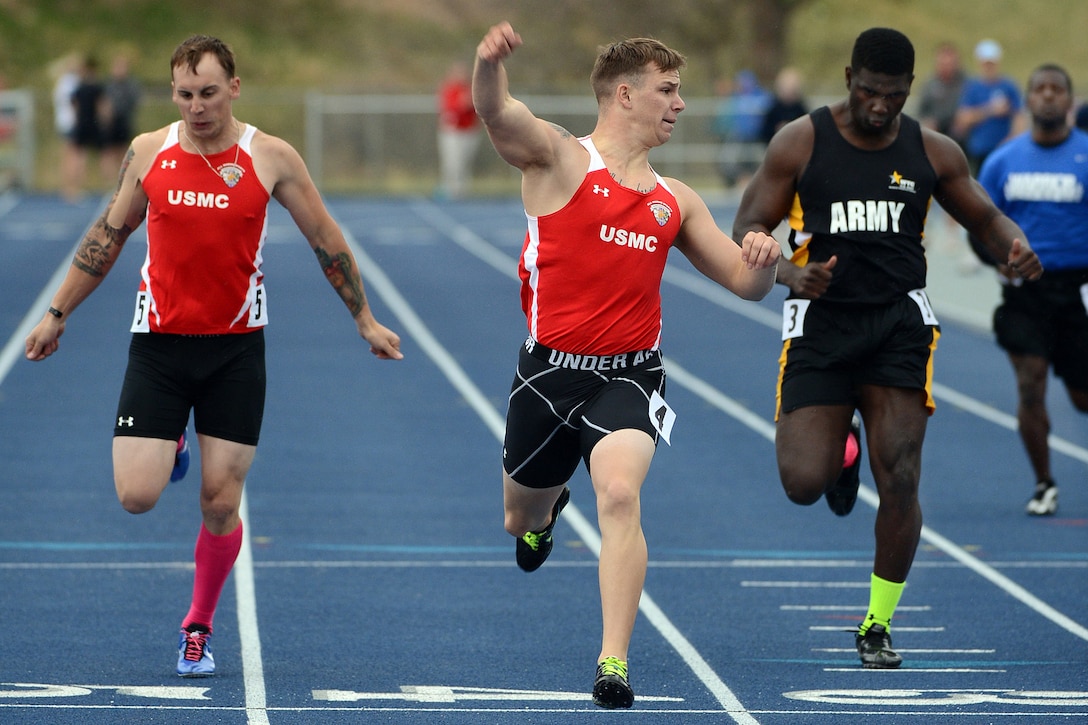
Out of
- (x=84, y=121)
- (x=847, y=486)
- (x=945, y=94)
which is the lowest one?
(x=847, y=486)

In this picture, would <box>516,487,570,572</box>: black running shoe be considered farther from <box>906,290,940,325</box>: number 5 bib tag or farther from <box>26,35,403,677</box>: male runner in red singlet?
<box>906,290,940,325</box>: number 5 bib tag

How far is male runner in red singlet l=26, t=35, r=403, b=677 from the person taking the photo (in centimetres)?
608

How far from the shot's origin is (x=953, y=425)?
41.9ft

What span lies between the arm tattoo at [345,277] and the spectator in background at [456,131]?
26000mm

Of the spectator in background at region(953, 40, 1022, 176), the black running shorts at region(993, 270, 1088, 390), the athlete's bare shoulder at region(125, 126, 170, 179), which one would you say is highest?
the spectator in background at region(953, 40, 1022, 176)

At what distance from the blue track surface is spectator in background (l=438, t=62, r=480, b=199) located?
676 inches

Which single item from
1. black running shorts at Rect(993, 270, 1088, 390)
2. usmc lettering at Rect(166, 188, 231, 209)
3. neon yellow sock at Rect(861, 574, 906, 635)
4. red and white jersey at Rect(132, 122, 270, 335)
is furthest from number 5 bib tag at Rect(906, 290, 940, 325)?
black running shorts at Rect(993, 270, 1088, 390)

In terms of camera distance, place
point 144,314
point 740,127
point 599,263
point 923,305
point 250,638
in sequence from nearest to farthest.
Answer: point 599,263 → point 144,314 → point 923,305 → point 250,638 → point 740,127

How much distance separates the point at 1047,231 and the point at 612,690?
514 centimetres

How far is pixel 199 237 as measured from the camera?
609 cm

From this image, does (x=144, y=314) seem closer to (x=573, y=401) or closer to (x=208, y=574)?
(x=208, y=574)

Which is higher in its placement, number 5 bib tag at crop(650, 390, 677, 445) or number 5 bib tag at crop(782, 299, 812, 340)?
number 5 bib tag at crop(782, 299, 812, 340)

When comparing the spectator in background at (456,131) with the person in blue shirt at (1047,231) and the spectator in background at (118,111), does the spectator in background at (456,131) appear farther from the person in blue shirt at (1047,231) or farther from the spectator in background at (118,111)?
the person in blue shirt at (1047,231)

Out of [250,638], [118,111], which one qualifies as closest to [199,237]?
[250,638]
